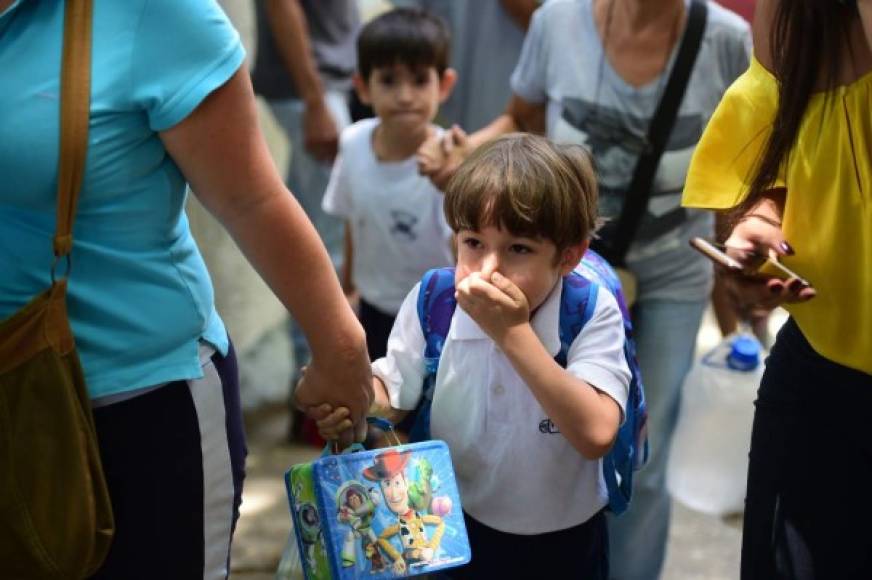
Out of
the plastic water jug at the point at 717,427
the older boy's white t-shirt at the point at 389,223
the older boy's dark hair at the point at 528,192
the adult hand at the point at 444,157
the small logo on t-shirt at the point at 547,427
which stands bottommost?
the plastic water jug at the point at 717,427

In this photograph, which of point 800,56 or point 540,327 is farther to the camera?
point 540,327

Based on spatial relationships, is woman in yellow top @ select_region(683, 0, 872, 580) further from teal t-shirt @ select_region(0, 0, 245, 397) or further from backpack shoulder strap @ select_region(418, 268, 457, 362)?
teal t-shirt @ select_region(0, 0, 245, 397)

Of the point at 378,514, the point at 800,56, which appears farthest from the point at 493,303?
the point at 800,56

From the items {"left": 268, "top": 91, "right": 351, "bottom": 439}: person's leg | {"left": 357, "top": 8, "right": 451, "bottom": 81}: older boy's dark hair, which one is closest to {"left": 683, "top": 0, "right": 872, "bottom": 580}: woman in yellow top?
{"left": 357, "top": 8, "right": 451, "bottom": 81}: older boy's dark hair

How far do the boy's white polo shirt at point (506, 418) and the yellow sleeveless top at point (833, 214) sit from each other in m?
0.35

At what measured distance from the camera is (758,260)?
6.92 feet

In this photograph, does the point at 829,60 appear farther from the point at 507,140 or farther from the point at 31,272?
the point at 31,272

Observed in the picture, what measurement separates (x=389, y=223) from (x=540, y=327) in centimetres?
147

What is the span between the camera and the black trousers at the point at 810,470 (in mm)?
2160

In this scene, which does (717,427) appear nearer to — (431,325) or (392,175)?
(392,175)

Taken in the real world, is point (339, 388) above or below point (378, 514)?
above

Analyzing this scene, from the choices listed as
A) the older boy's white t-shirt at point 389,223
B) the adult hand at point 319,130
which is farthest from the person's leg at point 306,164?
the older boy's white t-shirt at point 389,223

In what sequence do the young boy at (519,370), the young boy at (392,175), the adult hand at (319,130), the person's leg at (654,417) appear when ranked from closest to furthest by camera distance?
the young boy at (519,370) → the person's leg at (654,417) → the young boy at (392,175) → the adult hand at (319,130)

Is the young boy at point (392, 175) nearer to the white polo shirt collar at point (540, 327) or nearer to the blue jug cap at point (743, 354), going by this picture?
the blue jug cap at point (743, 354)
